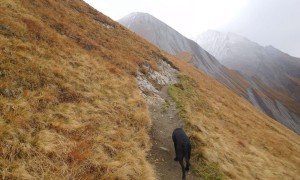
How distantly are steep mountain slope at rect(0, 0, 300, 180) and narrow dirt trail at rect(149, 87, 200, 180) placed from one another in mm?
529

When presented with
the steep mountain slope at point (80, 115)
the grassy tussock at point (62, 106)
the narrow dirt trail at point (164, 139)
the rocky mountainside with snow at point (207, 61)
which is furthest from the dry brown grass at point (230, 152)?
the rocky mountainside with snow at point (207, 61)

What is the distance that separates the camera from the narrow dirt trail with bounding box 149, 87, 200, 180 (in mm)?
10125

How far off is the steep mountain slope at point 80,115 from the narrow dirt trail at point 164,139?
20.8 inches

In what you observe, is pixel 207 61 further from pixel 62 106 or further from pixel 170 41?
pixel 62 106

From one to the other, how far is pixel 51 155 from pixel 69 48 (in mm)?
10325

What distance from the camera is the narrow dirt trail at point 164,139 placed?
10125 millimetres

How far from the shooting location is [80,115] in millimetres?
10078

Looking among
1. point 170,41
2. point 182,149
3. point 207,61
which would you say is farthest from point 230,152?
point 170,41

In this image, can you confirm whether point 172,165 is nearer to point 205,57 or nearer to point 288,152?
point 288,152

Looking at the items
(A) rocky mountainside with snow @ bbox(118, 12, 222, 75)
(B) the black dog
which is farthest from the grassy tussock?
(A) rocky mountainside with snow @ bbox(118, 12, 222, 75)

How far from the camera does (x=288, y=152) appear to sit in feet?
68.2

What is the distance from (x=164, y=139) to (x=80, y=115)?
4.39m

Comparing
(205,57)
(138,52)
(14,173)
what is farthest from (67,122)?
(205,57)

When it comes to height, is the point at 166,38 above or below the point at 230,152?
above
